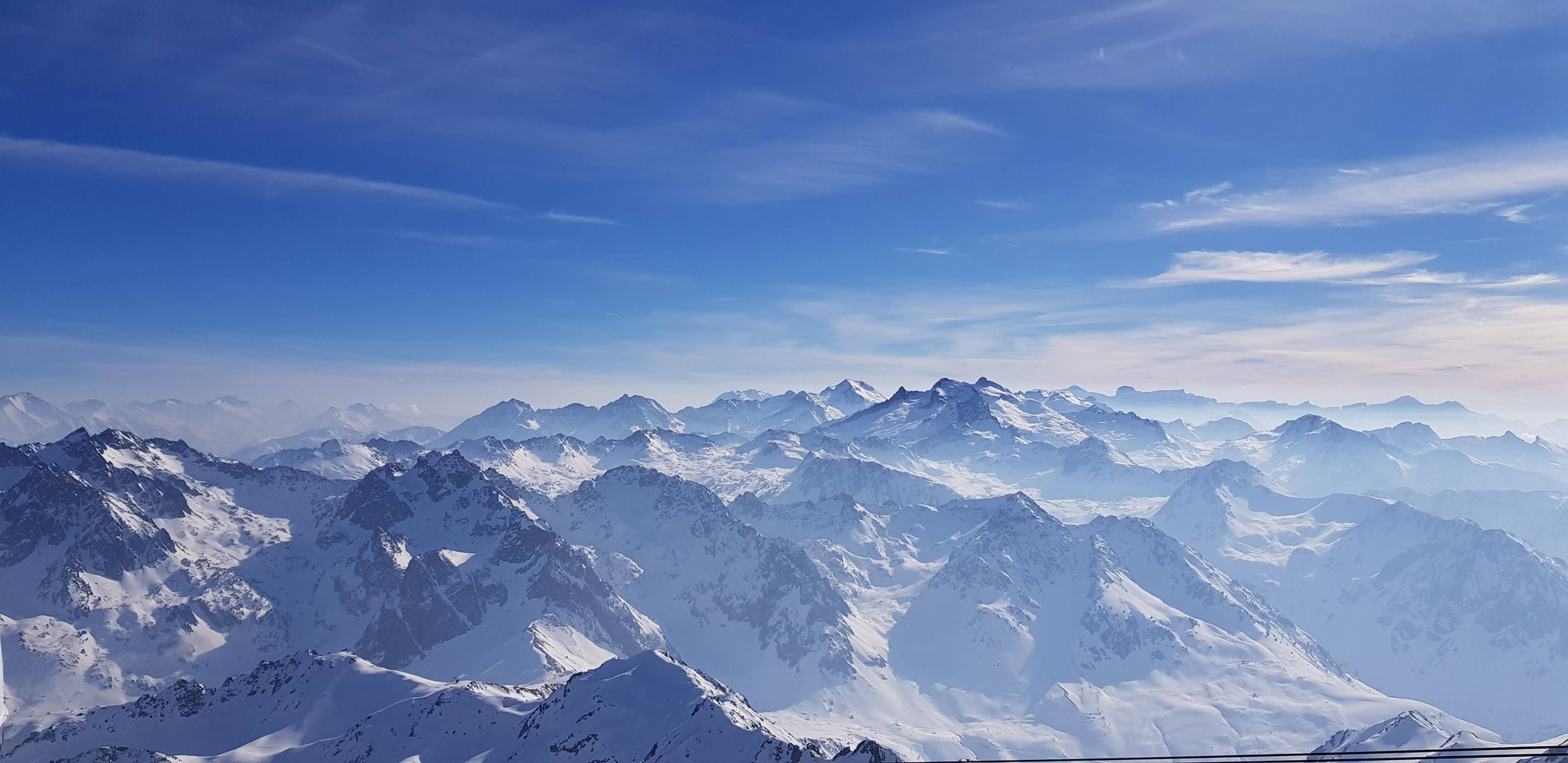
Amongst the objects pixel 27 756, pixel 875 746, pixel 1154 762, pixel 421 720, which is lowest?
pixel 27 756

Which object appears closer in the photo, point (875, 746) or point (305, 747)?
point (875, 746)

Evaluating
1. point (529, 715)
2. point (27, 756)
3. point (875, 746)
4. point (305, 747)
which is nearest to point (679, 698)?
point (529, 715)

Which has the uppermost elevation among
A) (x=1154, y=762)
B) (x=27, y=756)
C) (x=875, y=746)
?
(x=1154, y=762)

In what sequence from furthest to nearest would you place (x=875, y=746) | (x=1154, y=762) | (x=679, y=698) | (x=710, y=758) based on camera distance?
(x=679, y=698) < (x=710, y=758) < (x=875, y=746) < (x=1154, y=762)

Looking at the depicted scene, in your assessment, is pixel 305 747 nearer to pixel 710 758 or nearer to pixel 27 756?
pixel 27 756

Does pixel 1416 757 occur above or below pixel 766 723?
above

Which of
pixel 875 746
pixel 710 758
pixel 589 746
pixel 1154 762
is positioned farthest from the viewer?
pixel 589 746

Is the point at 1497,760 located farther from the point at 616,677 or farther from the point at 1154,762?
the point at 1154,762

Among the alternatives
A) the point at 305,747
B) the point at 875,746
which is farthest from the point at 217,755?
the point at 875,746

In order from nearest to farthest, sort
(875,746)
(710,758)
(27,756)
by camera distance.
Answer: (875,746), (710,758), (27,756)
